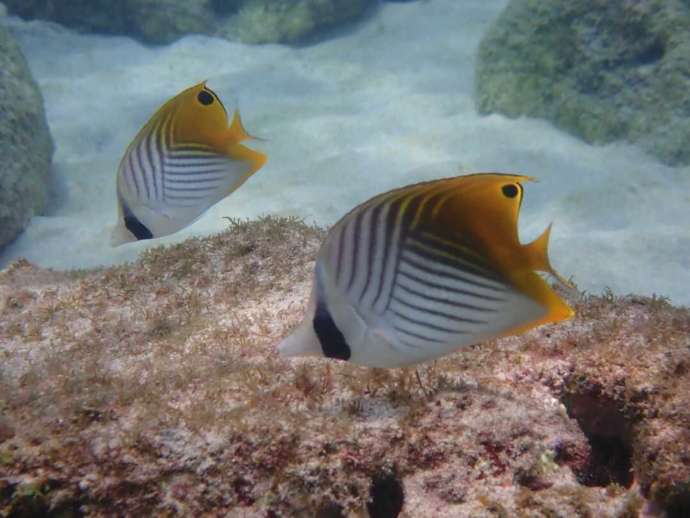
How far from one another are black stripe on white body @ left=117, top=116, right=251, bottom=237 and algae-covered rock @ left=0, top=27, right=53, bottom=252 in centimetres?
465

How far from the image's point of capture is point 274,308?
3078 mm

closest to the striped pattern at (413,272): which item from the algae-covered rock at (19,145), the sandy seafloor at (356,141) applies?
the sandy seafloor at (356,141)

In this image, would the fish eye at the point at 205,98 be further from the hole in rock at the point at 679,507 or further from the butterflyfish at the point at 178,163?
the hole in rock at the point at 679,507

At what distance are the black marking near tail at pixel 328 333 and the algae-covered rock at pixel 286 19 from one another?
1108 cm

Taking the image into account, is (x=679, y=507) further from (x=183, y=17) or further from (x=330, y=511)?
(x=183, y=17)

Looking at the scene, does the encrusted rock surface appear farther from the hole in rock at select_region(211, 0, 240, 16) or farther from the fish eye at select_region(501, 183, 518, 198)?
the hole in rock at select_region(211, 0, 240, 16)

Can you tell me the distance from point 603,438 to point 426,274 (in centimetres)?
144

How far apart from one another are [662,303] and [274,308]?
6.99 feet

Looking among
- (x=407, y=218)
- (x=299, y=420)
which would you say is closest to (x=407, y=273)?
(x=407, y=218)

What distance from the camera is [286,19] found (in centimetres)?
1145

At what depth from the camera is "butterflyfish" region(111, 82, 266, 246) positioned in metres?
2.45

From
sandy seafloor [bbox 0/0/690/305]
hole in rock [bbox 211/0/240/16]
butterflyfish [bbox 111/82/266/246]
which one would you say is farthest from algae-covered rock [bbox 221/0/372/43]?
butterflyfish [bbox 111/82/266/246]

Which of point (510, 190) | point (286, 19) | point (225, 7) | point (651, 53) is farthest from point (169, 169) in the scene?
point (225, 7)

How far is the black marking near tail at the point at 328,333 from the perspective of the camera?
5.20ft
